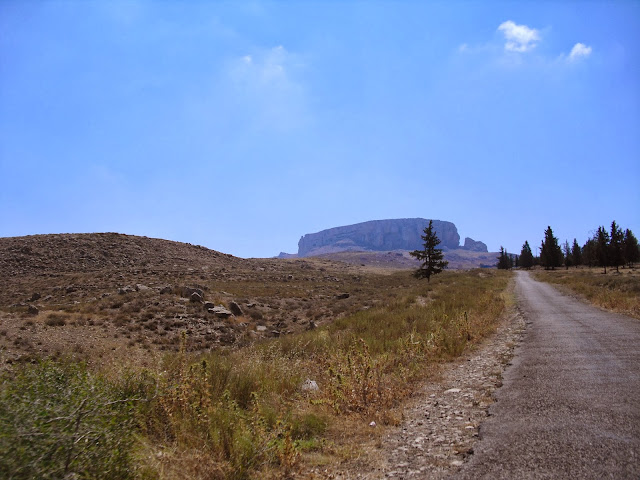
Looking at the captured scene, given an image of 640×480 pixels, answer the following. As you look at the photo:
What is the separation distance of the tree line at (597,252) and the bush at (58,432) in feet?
247

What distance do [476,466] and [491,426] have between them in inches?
45.3

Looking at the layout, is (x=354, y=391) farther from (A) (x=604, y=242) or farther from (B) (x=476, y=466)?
(A) (x=604, y=242)

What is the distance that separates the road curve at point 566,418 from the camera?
3293 millimetres

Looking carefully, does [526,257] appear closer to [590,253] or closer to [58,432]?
[590,253]

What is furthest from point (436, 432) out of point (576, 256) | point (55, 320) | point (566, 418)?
point (576, 256)

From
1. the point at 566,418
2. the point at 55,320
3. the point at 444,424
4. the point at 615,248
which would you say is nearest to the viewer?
the point at 566,418

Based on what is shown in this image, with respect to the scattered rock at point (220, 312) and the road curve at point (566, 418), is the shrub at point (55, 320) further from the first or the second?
the road curve at point (566, 418)

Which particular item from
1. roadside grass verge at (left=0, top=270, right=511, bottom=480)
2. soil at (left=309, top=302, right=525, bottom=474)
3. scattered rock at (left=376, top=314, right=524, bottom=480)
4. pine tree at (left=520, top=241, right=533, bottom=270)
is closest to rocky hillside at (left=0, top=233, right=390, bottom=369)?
roadside grass verge at (left=0, top=270, right=511, bottom=480)

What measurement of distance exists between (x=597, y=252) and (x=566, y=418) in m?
90.6

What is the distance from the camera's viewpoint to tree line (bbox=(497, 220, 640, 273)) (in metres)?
67.7

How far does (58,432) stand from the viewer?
8.32ft

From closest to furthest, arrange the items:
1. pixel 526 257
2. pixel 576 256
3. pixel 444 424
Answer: pixel 444 424
pixel 576 256
pixel 526 257

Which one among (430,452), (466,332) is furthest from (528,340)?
(430,452)

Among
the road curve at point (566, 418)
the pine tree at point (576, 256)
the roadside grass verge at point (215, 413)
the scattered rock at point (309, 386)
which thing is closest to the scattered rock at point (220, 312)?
the roadside grass verge at point (215, 413)
